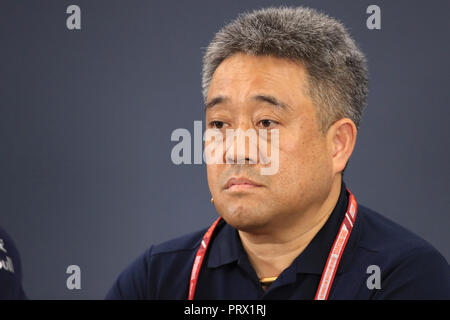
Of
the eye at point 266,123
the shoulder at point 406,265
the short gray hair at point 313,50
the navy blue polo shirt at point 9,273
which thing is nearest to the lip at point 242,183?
the eye at point 266,123

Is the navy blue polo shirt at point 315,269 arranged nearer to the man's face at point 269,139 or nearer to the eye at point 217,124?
the man's face at point 269,139

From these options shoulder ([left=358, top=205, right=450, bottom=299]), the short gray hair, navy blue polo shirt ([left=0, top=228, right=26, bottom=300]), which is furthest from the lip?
navy blue polo shirt ([left=0, top=228, right=26, bottom=300])

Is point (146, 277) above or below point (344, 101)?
below

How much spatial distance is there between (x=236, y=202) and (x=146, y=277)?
53 cm

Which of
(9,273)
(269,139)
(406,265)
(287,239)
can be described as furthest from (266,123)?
(9,273)

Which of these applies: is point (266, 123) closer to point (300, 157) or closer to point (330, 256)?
point (300, 157)

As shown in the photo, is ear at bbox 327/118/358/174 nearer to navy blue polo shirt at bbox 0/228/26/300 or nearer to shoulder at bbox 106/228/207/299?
shoulder at bbox 106/228/207/299

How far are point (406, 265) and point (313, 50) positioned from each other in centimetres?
71

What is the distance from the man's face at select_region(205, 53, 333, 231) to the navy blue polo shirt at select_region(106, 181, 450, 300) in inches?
7.0

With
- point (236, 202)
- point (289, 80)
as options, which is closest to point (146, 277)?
point (236, 202)

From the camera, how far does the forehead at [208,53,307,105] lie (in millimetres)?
2092
